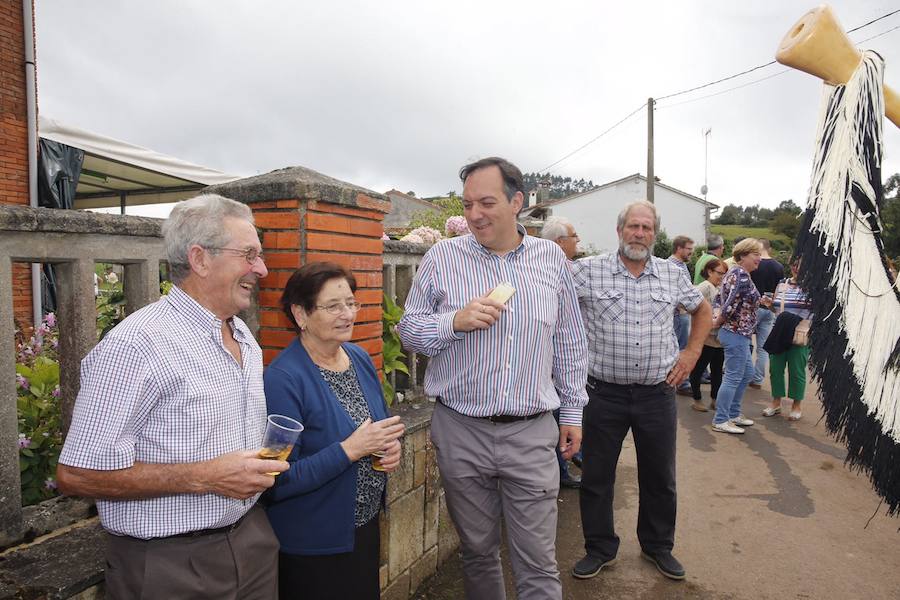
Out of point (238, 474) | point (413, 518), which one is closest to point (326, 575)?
point (238, 474)

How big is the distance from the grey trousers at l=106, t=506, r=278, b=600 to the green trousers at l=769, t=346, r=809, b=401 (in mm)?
6459

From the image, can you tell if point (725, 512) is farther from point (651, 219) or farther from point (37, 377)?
point (37, 377)

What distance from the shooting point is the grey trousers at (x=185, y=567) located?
4.86 feet

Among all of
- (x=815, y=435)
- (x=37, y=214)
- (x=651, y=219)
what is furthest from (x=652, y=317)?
(x=815, y=435)

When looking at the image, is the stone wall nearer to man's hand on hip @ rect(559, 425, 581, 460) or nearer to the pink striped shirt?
the pink striped shirt

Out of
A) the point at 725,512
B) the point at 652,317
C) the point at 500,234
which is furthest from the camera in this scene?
the point at 725,512

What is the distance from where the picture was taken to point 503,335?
7.87ft

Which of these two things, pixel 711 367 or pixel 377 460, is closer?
pixel 377 460

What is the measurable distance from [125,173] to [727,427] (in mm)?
9166

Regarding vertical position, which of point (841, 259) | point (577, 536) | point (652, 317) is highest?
point (841, 259)

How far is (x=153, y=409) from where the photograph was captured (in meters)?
1.46

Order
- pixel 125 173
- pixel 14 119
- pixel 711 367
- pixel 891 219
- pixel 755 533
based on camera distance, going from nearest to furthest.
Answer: pixel 755 533, pixel 14 119, pixel 711 367, pixel 125 173, pixel 891 219

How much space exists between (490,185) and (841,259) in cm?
131

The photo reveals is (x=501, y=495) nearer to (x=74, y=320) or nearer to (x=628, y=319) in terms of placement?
(x=628, y=319)
